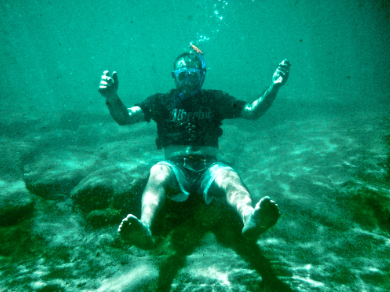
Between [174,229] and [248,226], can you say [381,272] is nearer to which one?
[248,226]

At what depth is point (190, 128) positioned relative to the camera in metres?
3.15

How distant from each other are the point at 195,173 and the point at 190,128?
81 centimetres

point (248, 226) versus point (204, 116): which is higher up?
point (204, 116)

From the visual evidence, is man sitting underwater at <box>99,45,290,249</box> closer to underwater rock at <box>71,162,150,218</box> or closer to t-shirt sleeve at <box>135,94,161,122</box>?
t-shirt sleeve at <box>135,94,161,122</box>

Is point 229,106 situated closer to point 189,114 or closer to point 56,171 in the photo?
point 189,114

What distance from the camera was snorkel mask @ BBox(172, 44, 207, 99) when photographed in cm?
341

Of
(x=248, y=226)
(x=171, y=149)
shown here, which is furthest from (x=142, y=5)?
(x=248, y=226)

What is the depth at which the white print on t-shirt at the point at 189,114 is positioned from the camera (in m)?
3.21

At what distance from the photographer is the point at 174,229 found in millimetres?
2719

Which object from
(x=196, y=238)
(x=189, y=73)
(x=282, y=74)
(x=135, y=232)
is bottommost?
(x=196, y=238)

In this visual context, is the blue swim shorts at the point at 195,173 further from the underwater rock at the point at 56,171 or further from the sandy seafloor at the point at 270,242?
the underwater rock at the point at 56,171

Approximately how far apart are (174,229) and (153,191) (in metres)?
0.77

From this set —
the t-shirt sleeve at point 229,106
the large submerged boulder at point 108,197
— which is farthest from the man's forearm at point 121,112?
the t-shirt sleeve at point 229,106

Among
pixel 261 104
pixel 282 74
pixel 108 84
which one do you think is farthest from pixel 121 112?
pixel 282 74
